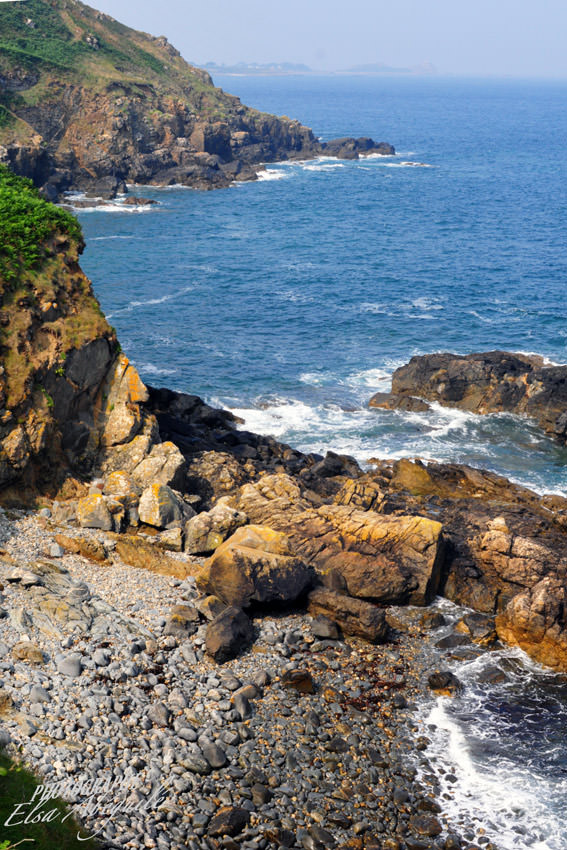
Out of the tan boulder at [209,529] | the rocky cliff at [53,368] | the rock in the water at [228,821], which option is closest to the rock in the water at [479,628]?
the tan boulder at [209,529]

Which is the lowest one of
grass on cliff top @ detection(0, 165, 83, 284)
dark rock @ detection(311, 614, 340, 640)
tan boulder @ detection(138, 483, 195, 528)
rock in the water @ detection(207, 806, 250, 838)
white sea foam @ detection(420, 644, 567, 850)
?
white sea foam @ detection(420, 644, 567, 850)

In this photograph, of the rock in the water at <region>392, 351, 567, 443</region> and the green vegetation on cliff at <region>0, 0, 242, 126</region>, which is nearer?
the rock in the water at <region>392, 351, 567, 443</region>

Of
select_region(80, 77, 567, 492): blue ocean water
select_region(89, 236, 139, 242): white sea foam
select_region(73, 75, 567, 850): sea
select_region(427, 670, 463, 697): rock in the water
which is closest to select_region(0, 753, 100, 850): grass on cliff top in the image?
select_region(73, 75, 567, 850): sea

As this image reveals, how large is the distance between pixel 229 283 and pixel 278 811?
69568 mm

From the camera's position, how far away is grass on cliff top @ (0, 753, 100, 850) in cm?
1712

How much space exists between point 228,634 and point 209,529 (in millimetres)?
6974

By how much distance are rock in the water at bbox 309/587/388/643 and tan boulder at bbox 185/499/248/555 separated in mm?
5063

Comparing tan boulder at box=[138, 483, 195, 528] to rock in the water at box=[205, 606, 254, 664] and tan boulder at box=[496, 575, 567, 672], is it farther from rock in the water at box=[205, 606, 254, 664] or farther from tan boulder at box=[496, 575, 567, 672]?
tan boulder at box=[496, 575, 567, 672]

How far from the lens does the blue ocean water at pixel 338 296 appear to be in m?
54.4

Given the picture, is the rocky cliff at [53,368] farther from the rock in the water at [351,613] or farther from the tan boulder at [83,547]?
the rock in the water at [351,613]

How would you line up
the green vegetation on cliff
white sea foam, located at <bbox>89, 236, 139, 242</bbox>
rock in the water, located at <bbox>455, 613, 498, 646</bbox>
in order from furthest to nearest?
the green vegetation on cliff → white sea foam, located at <bbox>89, 236, 139, 242</bbox> → rock in the water, located at <bbox>455, 613, 498, 646</bbox>

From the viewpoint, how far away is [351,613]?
29.3 metres

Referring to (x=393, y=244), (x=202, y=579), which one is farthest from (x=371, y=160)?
(x=202, y=579)

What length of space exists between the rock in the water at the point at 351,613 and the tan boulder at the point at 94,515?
29.4 feet
